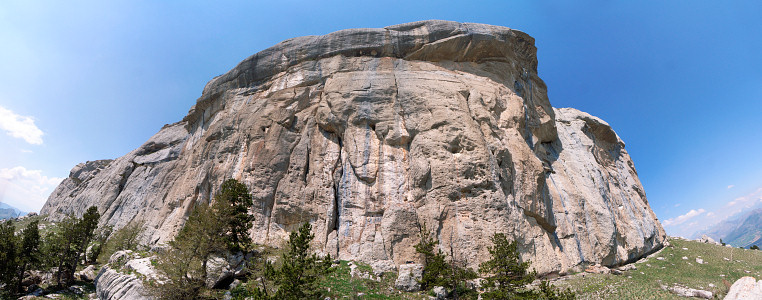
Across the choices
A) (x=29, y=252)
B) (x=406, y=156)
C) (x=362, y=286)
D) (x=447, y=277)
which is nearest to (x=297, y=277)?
(x=362, y=286)

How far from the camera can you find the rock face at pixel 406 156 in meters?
27.7

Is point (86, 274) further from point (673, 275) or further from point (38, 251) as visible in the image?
point (673, 275)

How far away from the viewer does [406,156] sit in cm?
3159

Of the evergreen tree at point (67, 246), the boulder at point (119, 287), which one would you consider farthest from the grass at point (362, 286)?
the evergreen tree at point (67, 246)

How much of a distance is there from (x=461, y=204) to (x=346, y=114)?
1522cm

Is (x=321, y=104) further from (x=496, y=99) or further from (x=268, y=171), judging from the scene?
(x=496, y=99)

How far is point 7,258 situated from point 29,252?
1.92m

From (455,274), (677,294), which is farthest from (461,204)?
(677,294)

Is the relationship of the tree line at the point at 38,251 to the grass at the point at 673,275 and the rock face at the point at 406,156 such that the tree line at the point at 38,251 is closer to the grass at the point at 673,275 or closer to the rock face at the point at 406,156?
the rock face at the point at 406,156

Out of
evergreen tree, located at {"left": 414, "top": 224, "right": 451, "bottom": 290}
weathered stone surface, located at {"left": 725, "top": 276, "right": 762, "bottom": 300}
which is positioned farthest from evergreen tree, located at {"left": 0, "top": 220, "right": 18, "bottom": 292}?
weathered stone surface, located at {"left": 725, "top": 276, "right": 762, "bottom": 300}

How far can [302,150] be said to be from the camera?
3488cm

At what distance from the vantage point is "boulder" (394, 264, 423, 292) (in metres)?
22.0

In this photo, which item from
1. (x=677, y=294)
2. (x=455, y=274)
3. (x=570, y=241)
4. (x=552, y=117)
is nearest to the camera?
(x=455, y=274)

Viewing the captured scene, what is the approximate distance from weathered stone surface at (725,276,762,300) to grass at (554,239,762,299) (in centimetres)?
574
